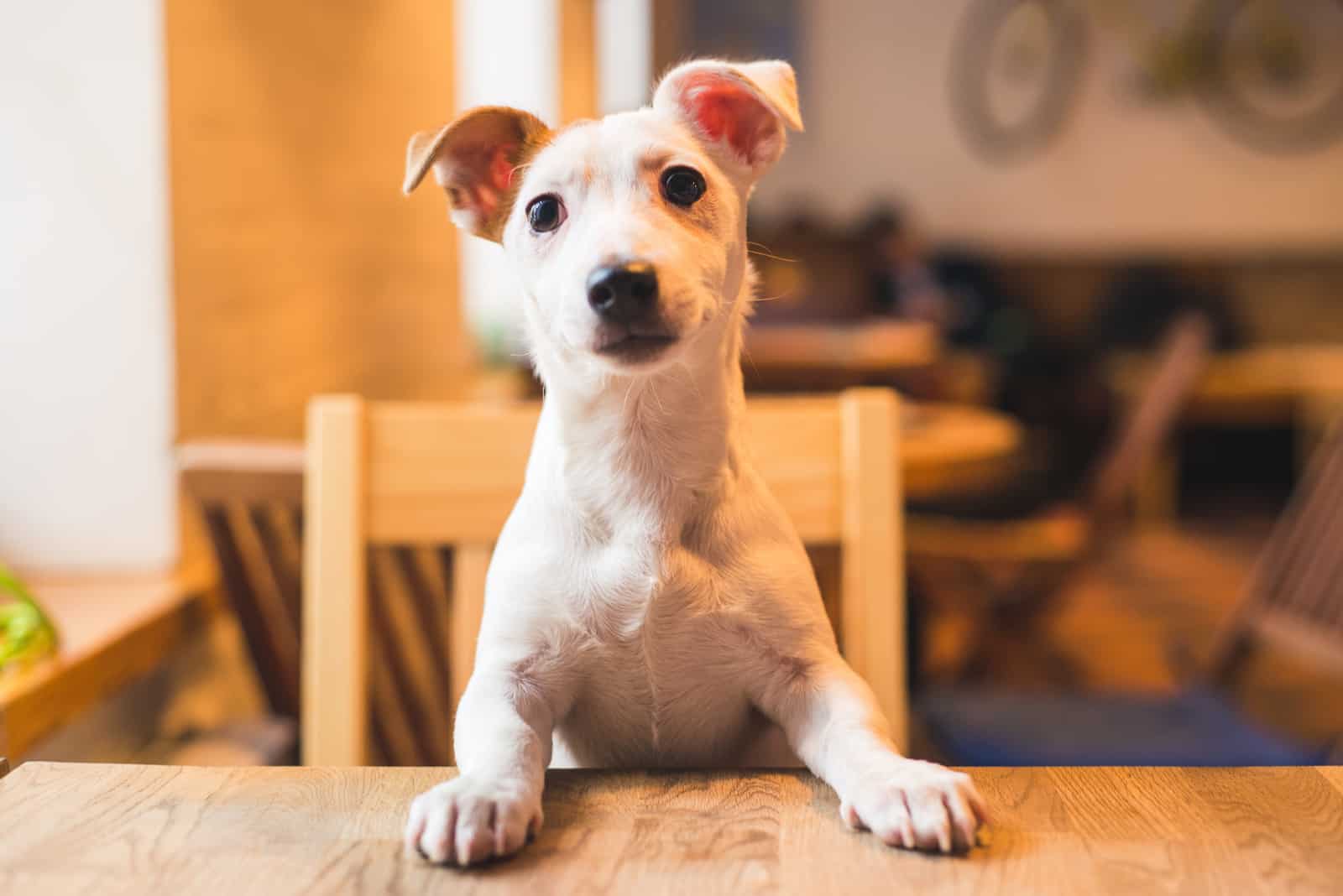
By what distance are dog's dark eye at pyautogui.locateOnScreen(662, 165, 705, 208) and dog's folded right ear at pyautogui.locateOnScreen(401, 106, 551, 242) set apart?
0.11m

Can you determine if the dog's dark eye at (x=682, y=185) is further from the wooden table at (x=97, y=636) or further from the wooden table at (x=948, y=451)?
the wooden table at (x=948, y=451)

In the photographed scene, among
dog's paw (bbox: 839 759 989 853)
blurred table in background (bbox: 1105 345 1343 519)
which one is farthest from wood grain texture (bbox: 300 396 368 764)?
blurred table in background (bbox: 1105 345 1343 519)

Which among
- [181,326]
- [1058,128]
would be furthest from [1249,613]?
[1058,128]

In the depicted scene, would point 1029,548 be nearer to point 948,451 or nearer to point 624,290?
point 948,451

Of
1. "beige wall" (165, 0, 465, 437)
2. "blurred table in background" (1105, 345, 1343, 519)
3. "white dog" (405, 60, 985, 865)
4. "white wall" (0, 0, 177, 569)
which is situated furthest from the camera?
"blurred table in background" (1105, 345, 1343, 519)

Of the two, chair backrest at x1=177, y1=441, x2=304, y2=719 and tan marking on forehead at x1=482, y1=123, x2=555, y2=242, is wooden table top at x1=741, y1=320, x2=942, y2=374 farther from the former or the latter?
tan marking on forehead at x1=482, y1=123, x2=555, y2=242

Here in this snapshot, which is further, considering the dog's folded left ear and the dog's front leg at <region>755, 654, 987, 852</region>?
the dog's folded left ear

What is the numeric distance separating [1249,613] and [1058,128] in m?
4.56

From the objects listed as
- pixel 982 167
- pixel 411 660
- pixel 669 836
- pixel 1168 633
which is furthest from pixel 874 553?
pixel 982 167

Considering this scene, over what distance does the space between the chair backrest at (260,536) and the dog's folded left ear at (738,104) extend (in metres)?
0.66

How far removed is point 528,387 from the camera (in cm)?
297

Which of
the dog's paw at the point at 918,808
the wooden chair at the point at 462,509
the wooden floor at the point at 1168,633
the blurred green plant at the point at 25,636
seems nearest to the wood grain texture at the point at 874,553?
the wooden chair at the point at 462,509

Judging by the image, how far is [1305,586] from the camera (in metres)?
1.73

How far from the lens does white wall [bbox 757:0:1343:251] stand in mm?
5785
